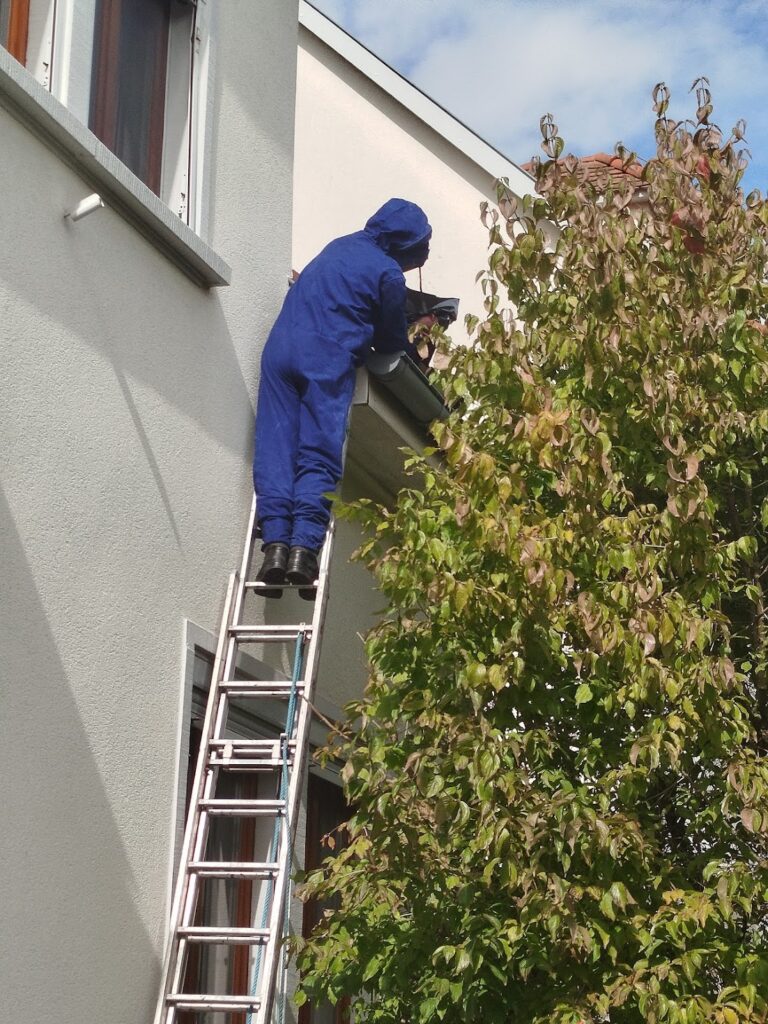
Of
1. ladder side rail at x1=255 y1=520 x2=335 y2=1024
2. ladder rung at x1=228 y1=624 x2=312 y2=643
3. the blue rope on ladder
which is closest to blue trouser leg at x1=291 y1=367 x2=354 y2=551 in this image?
ladder side rail at x1=255 y1=520 x2=335 y2=1024

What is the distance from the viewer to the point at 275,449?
25.4 feet

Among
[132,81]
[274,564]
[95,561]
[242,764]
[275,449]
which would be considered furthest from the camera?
[275,449]

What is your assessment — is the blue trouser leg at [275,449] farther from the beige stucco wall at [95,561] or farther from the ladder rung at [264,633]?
the ladder rung at [264,633]

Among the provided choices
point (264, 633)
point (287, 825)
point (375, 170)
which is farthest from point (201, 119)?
point (375, 170)

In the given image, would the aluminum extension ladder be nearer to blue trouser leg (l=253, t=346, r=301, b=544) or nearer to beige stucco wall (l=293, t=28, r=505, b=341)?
blue trouser leg (l=253, t=346, r=301, b=544)

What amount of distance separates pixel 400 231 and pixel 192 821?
3755 mm

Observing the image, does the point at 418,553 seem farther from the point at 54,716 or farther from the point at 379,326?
the point at 379,326

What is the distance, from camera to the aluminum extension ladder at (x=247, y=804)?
20.6ft

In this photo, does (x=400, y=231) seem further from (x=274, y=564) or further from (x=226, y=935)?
(x=226, y=935)

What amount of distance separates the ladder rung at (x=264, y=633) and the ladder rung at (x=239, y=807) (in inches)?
32.6

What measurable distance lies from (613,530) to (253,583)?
2.15m

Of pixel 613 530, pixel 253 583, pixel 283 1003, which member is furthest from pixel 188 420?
pixel 283 1003

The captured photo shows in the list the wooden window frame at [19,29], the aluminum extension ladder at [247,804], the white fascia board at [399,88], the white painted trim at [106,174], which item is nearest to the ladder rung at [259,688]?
the aluminum extension ladder at [247,804]

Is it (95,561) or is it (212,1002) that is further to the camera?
(95,561)
